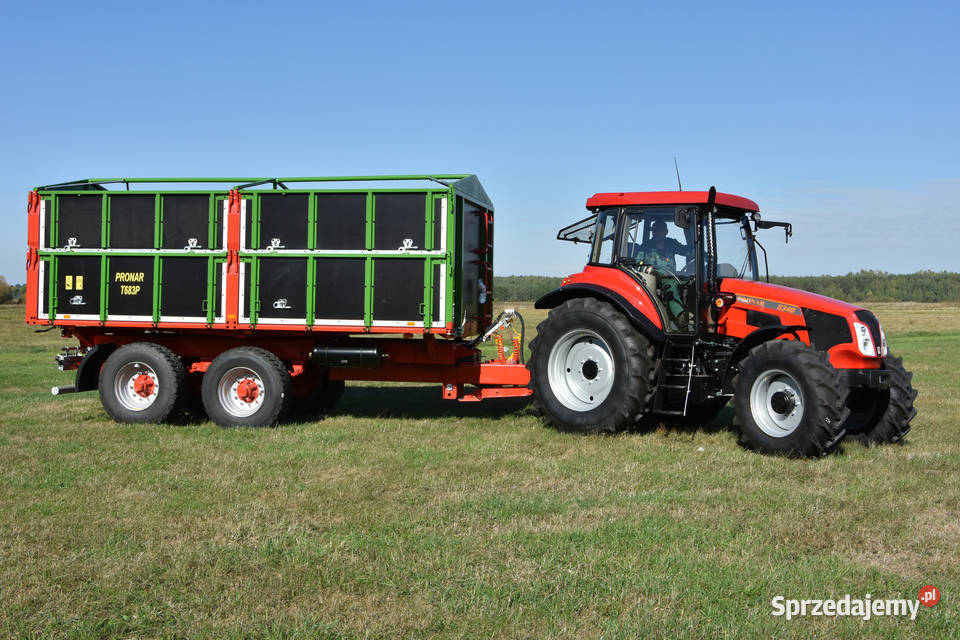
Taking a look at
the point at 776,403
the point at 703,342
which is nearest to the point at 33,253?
the point at 703,342

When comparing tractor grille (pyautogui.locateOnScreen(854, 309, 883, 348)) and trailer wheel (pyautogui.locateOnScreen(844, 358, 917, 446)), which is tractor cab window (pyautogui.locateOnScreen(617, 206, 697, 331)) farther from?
trailer wheel (pyautogui.locateOnScreen(844, 358, 917, 446))

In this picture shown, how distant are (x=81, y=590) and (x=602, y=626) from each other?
278 cm

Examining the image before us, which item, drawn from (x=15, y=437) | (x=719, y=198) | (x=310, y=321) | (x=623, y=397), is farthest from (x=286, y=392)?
(x=719, y=198)

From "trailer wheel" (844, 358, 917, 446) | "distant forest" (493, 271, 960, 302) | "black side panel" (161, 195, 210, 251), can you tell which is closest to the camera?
"trailer wheel" (844, 358, 917, 446)

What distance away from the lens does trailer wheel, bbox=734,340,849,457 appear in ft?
25.3

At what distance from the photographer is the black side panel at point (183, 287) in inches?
397

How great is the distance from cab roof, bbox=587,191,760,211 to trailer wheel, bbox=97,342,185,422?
531 cm

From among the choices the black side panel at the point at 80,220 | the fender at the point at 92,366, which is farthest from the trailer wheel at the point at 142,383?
the black side panel at the point at 80,220

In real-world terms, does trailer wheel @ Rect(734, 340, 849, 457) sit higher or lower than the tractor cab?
lower

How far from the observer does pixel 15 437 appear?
941cm

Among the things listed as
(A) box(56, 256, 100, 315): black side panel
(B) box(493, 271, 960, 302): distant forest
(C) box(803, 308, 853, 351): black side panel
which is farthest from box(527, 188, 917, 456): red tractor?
(B) box(493, 271, 960, 302): distant forest

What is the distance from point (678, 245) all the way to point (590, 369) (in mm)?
1663

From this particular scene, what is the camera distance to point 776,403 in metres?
8.21

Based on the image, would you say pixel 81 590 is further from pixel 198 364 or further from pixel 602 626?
pixel 198 364
